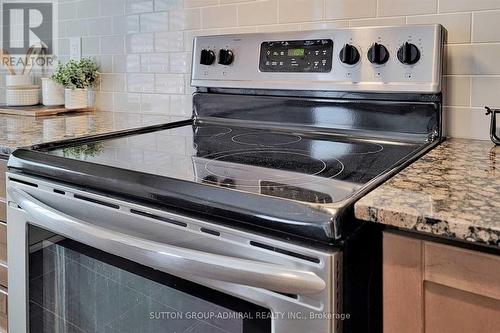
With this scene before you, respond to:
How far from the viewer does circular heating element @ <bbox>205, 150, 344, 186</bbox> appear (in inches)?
33.6

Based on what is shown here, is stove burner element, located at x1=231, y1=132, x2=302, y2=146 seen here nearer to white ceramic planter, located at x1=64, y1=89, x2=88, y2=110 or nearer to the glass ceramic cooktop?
the glass ceramic cooktop

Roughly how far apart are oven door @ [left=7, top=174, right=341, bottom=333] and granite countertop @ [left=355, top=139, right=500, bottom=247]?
10 centimetres

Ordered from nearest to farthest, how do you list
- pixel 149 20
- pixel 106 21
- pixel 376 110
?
pixel 376 110, pixel 149 20, pixel 106 21

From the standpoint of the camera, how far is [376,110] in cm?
119

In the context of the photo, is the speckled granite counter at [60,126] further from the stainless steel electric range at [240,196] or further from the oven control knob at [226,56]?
the oven control knob at [226,56]

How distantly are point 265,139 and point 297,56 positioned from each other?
9.8 inches

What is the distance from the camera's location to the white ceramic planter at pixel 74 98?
6.36 feet

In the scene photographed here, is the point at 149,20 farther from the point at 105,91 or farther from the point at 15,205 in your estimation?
the point at 15,205

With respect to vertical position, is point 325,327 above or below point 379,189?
below

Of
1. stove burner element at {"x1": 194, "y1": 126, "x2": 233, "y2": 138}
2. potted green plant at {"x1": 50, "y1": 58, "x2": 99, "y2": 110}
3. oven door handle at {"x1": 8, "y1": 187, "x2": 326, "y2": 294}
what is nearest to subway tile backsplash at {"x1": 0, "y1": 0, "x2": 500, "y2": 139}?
potted green plant at {"x1": 50, "y1": 58, "x2": 99, "y2": 110}

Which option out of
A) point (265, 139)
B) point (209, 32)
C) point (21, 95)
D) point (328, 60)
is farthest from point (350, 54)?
point (21, 95)

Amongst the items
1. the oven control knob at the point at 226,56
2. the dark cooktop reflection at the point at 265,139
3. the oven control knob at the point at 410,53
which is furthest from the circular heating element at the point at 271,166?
the oven control knob at the point at 226,56

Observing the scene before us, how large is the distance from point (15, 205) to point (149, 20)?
0.98m

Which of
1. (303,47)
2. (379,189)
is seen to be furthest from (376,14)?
(379,189)
